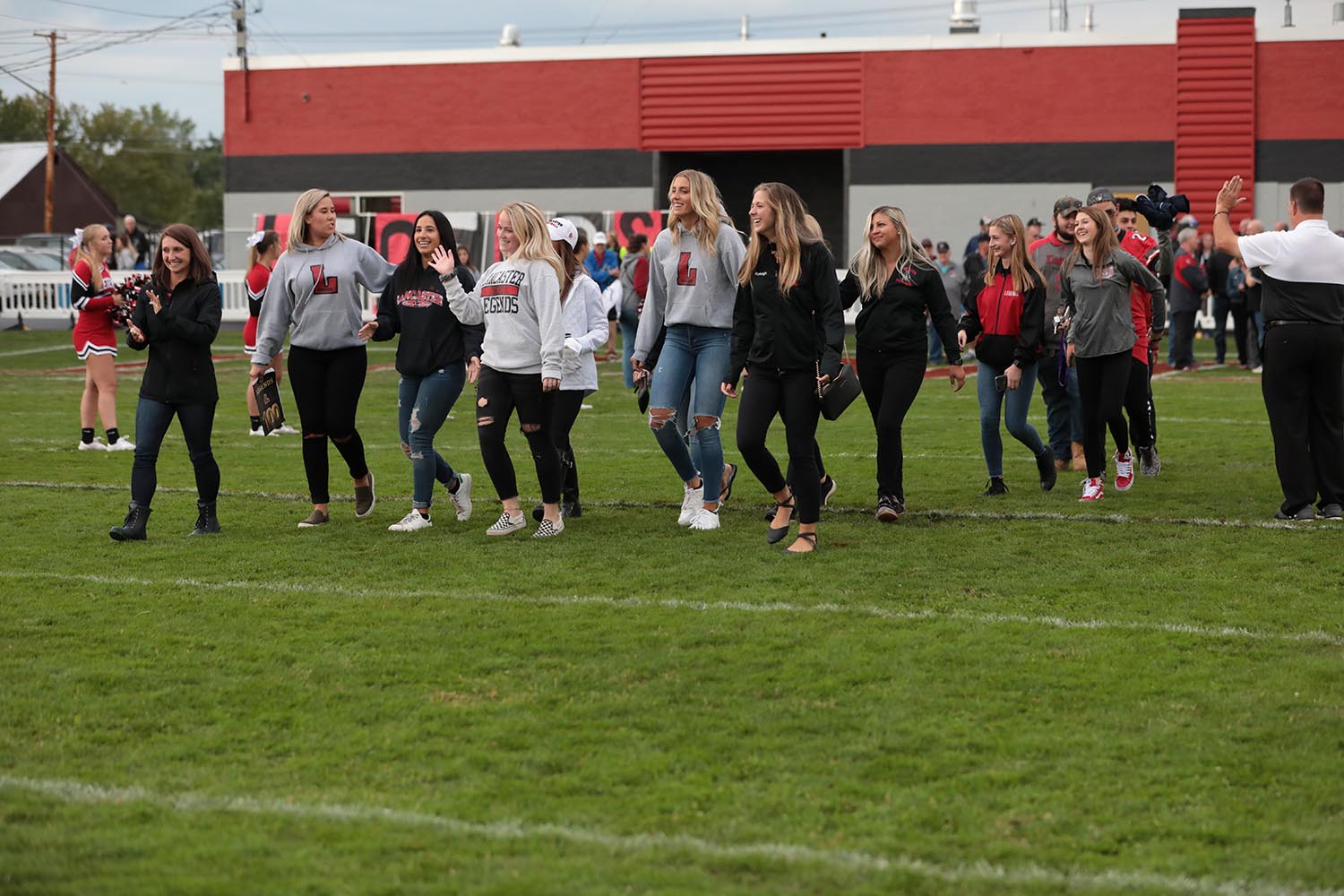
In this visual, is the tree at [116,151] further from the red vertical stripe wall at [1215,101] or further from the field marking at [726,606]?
the field marking at [726,606]

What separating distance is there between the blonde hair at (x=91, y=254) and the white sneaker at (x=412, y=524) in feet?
14.9

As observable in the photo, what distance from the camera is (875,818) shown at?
14.7 ft

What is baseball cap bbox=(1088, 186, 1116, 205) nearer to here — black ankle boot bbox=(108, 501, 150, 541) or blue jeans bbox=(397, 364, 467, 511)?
blue jeans bbox=(397, 364, 467, 511)

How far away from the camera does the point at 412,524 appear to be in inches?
369

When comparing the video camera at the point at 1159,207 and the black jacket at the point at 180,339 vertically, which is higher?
the video camera at the point at 1159,207

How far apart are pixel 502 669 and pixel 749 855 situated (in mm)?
2111

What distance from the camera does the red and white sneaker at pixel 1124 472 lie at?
10.8m

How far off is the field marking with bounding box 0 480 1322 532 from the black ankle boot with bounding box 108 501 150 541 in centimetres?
163

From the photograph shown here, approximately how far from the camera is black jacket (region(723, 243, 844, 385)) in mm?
8336

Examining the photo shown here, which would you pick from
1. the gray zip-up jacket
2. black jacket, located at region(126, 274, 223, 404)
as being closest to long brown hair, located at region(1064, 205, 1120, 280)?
the gray zip-up jacket

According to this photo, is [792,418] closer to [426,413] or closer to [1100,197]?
[426,413]

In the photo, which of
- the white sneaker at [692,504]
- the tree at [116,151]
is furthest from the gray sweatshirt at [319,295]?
the tree at [116,151]

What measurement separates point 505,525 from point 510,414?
27.7 inches

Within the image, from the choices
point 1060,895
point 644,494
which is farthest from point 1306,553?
point 1060,895
